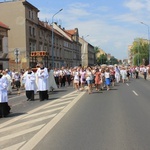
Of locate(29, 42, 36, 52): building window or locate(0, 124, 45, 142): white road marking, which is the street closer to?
locate(0, 124, 45, 142): white road marking

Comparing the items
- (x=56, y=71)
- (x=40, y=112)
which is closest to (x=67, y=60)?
(x=56, y=71)

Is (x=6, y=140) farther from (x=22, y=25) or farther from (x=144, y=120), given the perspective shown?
(x=22, y=25)

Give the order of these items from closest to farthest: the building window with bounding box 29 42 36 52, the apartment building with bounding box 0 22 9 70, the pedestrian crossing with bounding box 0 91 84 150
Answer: the pedestrian crossing with bounding box 0 91 84 150, the apartment building with bounding box 0 22 9 70, the building window with bounding box 29 42 36 52

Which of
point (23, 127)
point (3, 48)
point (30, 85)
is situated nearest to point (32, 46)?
point (3, 48)

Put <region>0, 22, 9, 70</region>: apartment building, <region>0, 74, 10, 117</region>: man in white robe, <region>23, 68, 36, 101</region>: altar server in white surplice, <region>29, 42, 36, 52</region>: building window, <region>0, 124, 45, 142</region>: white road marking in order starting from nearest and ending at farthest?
<region>0, 124, 45, 142</region>: white road marking → <region>0, 74, 10, 117</region>: man in white robe → <region>23, 68, 36, 101</region>: altar server in white surplice → <region>0, 22, 9, 70</region>: apartment building → <region>29, 42, 36, 52</region>: building window

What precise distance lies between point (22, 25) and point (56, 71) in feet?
85.3

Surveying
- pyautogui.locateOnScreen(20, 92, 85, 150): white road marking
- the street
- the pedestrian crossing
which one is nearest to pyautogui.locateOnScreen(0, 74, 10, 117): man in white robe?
the street

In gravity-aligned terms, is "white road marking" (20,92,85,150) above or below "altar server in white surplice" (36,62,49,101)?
below

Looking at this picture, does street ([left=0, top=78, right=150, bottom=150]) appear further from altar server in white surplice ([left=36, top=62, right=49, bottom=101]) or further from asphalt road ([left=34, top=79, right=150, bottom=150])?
altar server in white surplice ([left=36, top=62, right=49, bottom=101])

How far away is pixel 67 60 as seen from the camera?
84812 millimetres

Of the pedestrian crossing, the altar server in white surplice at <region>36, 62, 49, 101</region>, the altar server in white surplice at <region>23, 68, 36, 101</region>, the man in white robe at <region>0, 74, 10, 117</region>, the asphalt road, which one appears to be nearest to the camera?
the asphalt road

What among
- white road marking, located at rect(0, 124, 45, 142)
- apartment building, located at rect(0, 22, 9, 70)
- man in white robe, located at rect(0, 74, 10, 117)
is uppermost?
apartment building, located at rect(0, 22, 9, 70)

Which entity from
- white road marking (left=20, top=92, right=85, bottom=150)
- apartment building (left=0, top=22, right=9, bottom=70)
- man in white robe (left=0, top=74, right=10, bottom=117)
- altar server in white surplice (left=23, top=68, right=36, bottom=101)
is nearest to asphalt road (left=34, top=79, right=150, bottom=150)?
white road marking (left=20, top=92, right=85, bottom=150)

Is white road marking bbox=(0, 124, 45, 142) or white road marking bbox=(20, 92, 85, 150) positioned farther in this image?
white road marking bbox=(0, 124, 45, 142)
